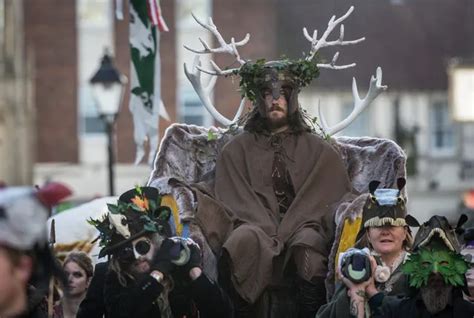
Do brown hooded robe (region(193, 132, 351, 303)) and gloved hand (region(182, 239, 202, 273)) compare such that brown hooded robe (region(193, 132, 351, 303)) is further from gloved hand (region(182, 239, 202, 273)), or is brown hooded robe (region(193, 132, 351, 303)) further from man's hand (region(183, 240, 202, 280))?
man's hand (region(183, 240, 202, 280))

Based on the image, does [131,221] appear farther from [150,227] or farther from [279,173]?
[279,173]

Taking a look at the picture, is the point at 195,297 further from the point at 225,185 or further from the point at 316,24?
the point at 316,24

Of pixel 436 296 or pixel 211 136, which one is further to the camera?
pixel 211 136

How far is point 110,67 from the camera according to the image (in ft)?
72.8

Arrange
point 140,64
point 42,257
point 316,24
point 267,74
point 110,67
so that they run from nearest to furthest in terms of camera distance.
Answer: point 42,257 → point 267,74 → point 140,64 → point 110,67 → point 316,24

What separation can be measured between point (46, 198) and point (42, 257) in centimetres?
23

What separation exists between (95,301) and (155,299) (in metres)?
0.66

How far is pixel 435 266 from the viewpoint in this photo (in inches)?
388

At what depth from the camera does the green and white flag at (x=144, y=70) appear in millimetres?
15555

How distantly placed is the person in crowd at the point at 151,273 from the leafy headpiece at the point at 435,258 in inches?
42.8

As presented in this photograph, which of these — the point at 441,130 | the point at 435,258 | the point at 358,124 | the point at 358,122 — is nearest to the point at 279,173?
the point at 435,258

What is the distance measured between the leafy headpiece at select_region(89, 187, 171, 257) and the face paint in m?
1.45

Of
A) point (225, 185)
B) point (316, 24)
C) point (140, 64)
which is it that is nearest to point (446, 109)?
point (316, 24)

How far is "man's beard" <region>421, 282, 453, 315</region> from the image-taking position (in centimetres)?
978
